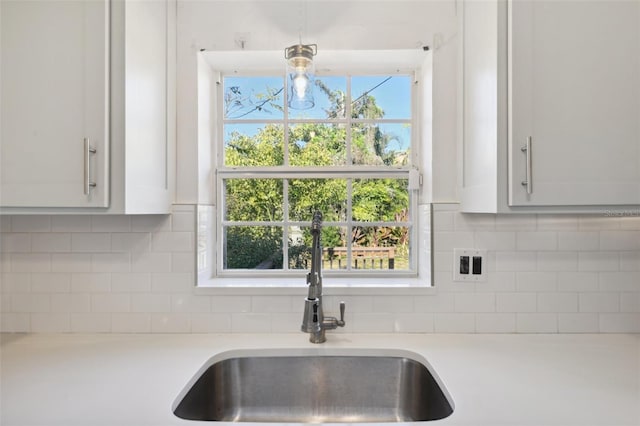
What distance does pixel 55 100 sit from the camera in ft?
3.45

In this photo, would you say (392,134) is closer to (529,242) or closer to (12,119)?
(529,242)

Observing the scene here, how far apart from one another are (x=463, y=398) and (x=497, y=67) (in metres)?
0.96

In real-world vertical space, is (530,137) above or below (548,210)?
above

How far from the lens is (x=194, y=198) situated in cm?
139

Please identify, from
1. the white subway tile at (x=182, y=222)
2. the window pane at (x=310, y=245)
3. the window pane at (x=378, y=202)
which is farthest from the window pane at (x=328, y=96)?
the white subway tile at (x=182, y=222)

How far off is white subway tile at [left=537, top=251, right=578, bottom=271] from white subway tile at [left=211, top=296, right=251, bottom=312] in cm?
116

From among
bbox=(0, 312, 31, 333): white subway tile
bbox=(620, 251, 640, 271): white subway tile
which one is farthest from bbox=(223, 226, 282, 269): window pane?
bbox=(620, 251, 640, 271): white subway tile

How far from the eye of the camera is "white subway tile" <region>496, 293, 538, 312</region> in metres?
1.35

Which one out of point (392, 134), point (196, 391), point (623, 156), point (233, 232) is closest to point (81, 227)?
point (233, 232)

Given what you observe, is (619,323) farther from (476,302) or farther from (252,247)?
(252,247)

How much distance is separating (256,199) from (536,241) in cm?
118

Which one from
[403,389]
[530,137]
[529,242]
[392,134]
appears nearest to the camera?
[530,137]

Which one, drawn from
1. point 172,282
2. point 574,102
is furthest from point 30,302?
point 574,102

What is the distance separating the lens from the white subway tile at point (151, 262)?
137cm
